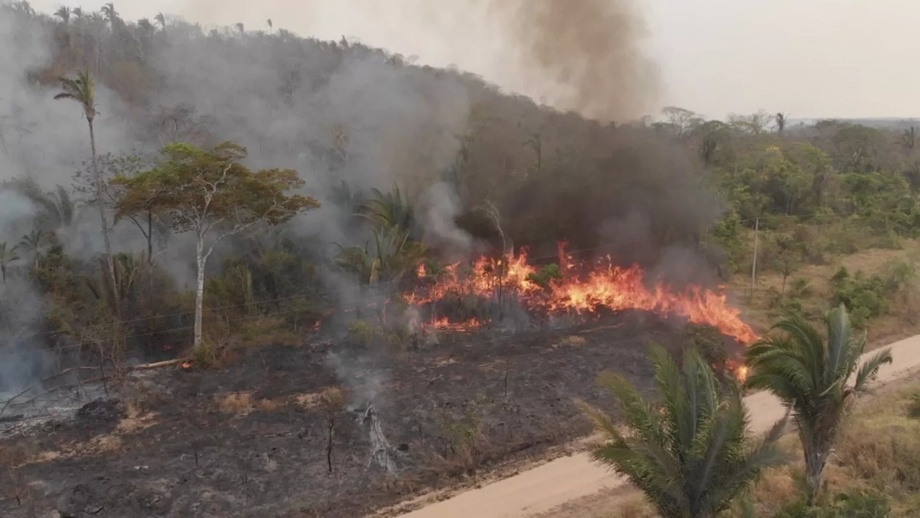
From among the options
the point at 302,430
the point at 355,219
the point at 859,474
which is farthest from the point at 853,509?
the point at 355,219

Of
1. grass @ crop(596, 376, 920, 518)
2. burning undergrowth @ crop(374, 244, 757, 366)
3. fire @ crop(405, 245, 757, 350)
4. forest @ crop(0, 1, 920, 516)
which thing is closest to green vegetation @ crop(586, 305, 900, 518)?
grass @ crop(596, 376, 920, 518)

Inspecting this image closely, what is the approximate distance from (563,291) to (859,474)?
46.1 ft

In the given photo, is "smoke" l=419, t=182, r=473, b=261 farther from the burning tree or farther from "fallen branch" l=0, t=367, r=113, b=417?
"fallen branch" l=0, t=367, r=113, b=417

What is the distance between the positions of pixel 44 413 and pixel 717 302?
2293 cm

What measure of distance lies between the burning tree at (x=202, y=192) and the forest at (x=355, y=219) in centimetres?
7

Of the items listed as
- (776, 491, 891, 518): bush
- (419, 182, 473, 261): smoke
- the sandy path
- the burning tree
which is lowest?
the sandy path

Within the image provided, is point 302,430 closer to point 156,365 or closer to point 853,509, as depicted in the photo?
point 156,365

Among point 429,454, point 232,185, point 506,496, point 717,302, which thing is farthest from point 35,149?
point 717,302

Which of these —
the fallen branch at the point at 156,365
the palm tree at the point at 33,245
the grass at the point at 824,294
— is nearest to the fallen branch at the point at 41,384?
the fallen branch at the point at 156,365

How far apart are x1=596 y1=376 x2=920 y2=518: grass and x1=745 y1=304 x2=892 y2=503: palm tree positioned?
2.50 ft

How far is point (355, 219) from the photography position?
31.2 metres

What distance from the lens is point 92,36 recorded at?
4984cm

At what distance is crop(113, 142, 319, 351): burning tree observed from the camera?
63.8 ft

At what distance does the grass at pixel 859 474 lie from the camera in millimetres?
12391
